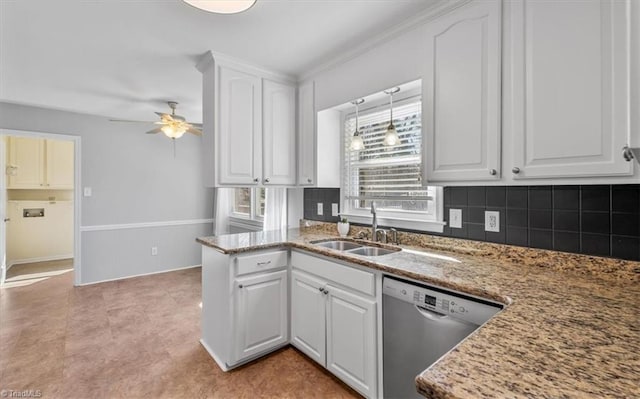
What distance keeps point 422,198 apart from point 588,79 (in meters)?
1.11

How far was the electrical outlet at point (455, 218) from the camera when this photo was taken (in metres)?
1.89

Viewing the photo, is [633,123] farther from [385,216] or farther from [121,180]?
[121,180]

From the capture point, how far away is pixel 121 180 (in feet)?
13.9

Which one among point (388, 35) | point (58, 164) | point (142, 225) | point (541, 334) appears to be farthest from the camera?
point (58, 164)

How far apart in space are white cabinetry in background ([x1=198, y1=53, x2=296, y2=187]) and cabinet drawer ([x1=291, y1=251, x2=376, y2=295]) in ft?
2.74

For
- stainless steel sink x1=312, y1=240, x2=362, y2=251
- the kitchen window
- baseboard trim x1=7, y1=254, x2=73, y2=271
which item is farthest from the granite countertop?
baseboard trim x1=7, y1=254, x2=73, y2=271

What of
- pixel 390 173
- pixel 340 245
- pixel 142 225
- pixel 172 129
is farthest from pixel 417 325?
pixel 142 225

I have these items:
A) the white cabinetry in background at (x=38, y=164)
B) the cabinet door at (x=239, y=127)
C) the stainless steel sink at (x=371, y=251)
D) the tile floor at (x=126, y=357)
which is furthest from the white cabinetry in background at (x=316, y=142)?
the white cabinetry in background at (x=38, y=164)

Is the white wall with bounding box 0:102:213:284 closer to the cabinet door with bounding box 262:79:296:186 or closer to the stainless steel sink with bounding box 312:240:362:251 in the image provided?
the cabinet door with bounding box 262:79:296:186

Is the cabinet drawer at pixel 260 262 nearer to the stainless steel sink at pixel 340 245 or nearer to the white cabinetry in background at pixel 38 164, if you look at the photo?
the stainless steel sink at pixel 340 245

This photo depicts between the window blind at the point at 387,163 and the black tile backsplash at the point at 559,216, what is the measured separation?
0.34 m

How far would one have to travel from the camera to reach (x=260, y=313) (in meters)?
2.18

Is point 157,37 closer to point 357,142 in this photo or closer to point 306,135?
point 306,135

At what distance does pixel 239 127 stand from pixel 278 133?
15.3 inches
